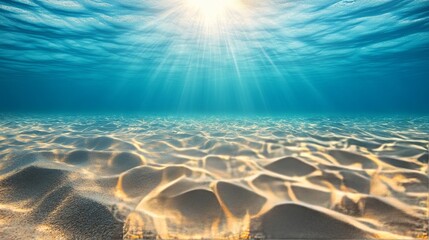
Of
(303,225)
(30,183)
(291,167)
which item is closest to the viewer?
(303,225)

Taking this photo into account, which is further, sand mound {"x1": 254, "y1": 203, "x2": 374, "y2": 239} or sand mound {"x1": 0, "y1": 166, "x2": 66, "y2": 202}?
sand mound {"x1": 0, "y1": 166, "x2": 66, "y2": 202}

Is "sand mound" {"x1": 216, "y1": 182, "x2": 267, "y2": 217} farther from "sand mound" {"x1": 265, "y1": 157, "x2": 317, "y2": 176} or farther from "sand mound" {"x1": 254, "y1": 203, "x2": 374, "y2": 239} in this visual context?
"sand mound" {"x1": 265, "y1": 157, "x2": 317, "y2": 176}

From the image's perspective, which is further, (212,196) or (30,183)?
(30,183)

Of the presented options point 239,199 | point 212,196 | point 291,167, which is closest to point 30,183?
point 212,196

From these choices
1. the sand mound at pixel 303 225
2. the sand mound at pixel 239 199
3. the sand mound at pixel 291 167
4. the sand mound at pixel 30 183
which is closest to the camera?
the sand mound at pixel 303 225

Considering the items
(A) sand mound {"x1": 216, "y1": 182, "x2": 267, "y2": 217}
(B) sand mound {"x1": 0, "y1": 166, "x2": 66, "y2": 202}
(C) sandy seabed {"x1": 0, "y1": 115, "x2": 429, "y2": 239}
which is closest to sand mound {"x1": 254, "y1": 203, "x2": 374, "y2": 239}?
(C) sandy seabed {"x1": 0, "y1": 115, "x2": 429, "y2": 239}

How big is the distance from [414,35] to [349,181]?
21.8m

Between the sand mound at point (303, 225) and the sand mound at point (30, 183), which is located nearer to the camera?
the sand mound at point (303, 225)

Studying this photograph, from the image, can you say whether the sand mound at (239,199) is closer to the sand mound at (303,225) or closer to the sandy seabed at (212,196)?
the sandy seabed at (212,196)

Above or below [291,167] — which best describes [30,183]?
Answer: below

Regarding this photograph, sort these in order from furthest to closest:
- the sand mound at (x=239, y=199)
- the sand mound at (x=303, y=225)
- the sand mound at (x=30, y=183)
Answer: the sand mound at (x=30, y=183)
the sand mound at (x=239, y=199)
the sand mound at (x=303, y=225)

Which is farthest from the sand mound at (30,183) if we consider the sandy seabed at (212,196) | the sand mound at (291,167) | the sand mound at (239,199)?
the sand mound at (291,167)

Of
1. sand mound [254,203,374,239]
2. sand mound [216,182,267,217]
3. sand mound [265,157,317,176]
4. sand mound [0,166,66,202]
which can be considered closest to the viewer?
sand mound [254,203,374,239]

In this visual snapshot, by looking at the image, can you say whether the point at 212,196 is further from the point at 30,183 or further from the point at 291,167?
the point at 30,183
